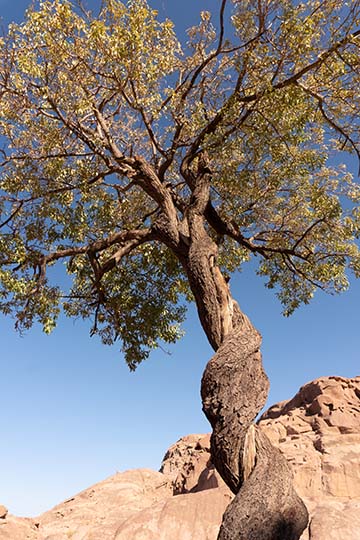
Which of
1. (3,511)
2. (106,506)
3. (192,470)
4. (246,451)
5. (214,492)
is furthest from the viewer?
(192,470)

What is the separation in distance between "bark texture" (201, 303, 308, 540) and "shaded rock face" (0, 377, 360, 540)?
28.3ft

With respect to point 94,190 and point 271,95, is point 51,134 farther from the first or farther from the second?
point 271,95

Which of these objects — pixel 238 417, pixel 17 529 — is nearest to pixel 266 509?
pixel 238 417

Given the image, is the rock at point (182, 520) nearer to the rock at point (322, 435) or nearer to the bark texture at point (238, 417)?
the rock at point (322, 435)

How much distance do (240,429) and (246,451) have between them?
312mm

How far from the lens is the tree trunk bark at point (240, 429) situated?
5.91 meters

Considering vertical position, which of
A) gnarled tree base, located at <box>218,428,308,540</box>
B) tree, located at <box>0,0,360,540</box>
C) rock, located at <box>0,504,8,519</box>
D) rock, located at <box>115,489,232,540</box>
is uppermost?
tree, located at <box>0,0,360,540</box>

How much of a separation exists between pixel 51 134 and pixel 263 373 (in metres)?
9.66

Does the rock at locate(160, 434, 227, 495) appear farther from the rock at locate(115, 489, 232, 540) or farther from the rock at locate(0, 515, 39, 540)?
the rock at locate(0, 515, 39, 540)

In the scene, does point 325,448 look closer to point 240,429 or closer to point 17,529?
point 17,529

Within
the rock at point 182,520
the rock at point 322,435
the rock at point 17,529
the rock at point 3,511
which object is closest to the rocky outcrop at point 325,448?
the rock at point 322,435

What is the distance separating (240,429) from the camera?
6734 millimetres

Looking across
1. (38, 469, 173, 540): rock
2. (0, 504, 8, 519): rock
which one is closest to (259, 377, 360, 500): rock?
(38, 469, 173, 540): rock

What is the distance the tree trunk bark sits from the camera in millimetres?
5914
